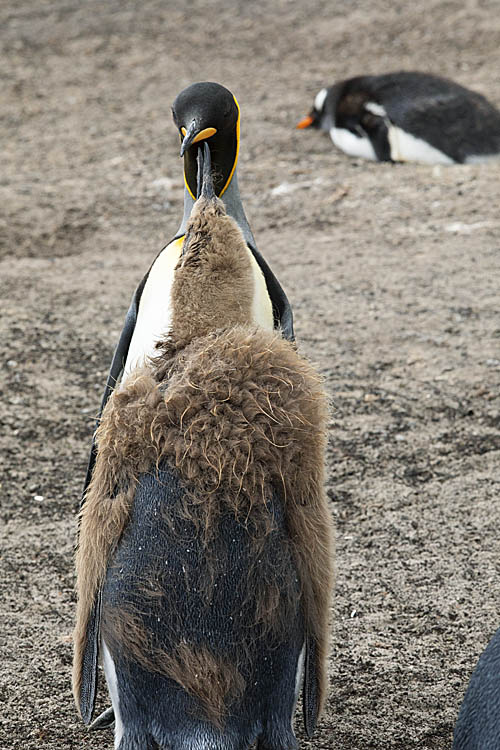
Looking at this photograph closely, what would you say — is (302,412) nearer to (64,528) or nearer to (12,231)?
(64,528)

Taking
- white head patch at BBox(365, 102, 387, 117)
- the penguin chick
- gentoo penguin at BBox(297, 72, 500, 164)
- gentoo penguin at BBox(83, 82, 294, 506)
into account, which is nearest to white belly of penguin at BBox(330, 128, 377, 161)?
gentoo penguin at BBox(297, 72, 500, 164)

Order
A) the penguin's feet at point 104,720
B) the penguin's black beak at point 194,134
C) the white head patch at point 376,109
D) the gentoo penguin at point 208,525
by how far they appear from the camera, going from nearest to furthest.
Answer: the gentoo penguin at point 208,525
the penguin's feet at point 104,720
the penguin's black beak at point 194,134
the white head patch at point 376,109

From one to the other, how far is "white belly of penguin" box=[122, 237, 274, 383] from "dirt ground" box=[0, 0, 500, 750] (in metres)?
0.22

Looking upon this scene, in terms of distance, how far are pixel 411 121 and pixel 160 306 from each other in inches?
200

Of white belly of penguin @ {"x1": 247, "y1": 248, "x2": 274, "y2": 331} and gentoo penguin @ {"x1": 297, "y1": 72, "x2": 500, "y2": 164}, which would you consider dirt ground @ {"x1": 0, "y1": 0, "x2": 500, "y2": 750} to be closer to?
gentoo penguin @ {"x1": 297, "y1": 72, "x2": 500, "y2": 164}

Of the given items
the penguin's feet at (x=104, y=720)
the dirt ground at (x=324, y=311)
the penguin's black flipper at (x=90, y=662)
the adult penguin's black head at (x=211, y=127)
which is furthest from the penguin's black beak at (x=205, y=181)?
the penguin's feet at (x=104, y=720)

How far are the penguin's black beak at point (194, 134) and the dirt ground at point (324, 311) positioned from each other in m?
0.80

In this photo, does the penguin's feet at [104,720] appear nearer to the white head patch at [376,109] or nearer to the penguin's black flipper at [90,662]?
the penguin's black flipper at [90,662]

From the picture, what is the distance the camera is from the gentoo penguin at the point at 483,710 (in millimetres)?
1785

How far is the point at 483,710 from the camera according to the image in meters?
1.83

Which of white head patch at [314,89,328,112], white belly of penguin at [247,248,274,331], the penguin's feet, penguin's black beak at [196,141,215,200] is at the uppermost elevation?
penguin's black beak at [196,141,215,200]

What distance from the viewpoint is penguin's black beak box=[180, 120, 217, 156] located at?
2472mm

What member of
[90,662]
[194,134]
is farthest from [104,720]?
[194,134]

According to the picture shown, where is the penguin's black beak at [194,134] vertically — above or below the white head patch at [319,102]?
above
